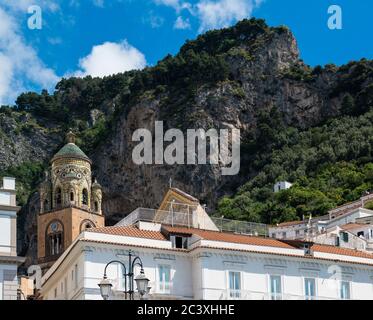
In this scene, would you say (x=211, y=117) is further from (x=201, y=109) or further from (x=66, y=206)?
(x=66, y=206)

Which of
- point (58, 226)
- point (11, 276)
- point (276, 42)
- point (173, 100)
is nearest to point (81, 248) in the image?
point (11, 276)

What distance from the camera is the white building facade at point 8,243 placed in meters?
44.6

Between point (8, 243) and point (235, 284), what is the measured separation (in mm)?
11421

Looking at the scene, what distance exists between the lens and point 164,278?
47.8 meters

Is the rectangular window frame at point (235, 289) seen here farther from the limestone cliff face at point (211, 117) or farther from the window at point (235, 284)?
the limestone cliff face at point (211, 117)

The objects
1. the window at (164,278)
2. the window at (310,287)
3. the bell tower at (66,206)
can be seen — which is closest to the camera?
the window at (164,278)

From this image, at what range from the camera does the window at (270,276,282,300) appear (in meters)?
49.0

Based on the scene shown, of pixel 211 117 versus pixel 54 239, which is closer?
pixel 54 239

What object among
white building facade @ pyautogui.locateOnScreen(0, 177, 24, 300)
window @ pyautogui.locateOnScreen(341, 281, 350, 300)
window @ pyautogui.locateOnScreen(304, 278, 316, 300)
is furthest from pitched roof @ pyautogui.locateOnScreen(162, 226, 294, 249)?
white building facade @ pyautogui.locateOnScreen(0, 177, 24, 300)

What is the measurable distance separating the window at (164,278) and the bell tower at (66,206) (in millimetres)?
45073

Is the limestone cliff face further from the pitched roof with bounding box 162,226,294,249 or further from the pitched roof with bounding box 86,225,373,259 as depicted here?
the pitched roof with bounding box 162,226,294,249

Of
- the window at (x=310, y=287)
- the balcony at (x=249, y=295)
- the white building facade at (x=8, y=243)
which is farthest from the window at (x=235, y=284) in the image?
A: the white building facade at (x=8, y=243)

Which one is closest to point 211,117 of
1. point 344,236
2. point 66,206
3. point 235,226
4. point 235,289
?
point 66,206

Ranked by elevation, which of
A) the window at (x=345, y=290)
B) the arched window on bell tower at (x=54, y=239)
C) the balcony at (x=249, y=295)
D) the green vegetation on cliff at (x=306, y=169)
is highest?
the green vegetation on cliff at (x=306, y=169)
